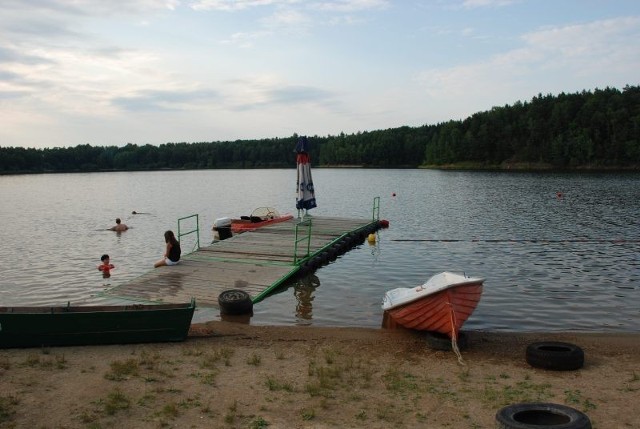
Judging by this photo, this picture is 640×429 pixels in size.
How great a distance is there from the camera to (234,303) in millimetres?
14258

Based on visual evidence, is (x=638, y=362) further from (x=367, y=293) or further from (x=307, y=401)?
(x=367, y=293)

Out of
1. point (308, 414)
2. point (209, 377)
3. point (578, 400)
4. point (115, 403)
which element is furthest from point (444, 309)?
point (115, 403)

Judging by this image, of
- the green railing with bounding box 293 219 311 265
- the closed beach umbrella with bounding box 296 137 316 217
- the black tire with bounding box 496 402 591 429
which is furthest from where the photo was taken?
the closed beach umbrella with bounding box 296 137 316 217

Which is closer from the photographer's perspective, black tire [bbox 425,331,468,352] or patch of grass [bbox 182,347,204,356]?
patch of grass [bbox 182,347,204,356]

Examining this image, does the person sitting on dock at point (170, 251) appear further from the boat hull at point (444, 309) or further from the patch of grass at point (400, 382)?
the patch of grass at point (400, 382)

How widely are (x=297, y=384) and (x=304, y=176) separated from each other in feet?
62.6

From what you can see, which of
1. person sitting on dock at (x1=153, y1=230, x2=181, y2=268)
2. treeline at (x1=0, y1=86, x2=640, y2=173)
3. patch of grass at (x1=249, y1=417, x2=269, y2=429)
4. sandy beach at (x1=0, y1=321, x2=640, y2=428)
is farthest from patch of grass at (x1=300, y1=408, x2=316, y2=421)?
treeline at (x1=0, y1=86, x2=640, y2=173)

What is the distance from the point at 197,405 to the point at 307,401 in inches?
65.5

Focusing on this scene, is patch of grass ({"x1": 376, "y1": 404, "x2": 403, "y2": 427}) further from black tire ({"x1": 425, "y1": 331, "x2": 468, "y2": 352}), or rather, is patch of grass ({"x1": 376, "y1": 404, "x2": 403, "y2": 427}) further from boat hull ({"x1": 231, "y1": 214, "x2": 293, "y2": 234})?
boat hull ({"x1": 231, "y1": 214, "x2": 293, "y2": 234})

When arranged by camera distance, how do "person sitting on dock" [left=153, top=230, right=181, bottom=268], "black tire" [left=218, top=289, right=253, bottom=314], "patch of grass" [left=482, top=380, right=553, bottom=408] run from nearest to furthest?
"patch of grass" [left=482, top=380, right=553, bottom=408]
"black tire" [left=218, top=289, right=253, bottom=314]
"person sitting on dock" [left=153, top=230, right=181, bottom=268]

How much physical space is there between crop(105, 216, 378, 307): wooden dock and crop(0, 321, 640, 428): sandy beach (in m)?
3.96

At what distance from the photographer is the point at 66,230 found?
1447 inches

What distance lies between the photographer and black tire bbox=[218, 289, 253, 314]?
562 inches

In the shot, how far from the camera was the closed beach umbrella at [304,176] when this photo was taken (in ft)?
88.1
